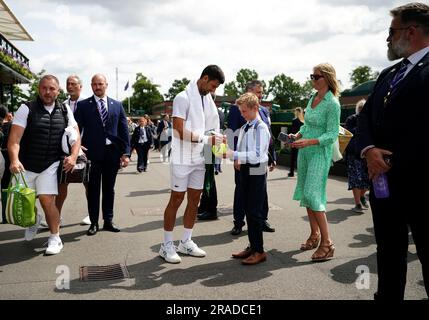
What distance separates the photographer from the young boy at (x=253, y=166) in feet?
13.8

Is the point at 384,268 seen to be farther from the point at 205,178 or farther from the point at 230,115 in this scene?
the point at 230,115

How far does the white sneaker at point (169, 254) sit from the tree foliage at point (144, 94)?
9679 cm

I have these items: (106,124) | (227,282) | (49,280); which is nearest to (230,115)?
Result: (106,124)

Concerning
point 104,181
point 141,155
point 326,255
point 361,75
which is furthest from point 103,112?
point 361,75

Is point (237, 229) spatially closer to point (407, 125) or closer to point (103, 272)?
point (103, 272)

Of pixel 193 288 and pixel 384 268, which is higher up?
pixel 384 268

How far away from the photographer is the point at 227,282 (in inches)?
149

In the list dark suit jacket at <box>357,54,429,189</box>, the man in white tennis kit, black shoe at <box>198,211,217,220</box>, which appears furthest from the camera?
black shoe at <box>198,211,217,220</box>

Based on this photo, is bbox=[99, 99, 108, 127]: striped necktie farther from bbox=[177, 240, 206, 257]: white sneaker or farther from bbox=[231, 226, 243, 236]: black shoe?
bbox=[231, 226, 243, 236]: black shoe

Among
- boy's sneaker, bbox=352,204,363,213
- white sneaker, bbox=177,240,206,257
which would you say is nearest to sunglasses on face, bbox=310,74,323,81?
white sneaker, bbox=177,240,206,257

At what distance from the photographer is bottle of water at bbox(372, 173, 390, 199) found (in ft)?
8.98

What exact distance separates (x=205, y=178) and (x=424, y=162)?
2894 mm

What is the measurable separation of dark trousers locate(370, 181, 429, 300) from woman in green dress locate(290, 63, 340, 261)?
1521 millimetres

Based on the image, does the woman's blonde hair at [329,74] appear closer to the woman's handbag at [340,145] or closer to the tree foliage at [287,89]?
the woman's handbag at [340,145]
